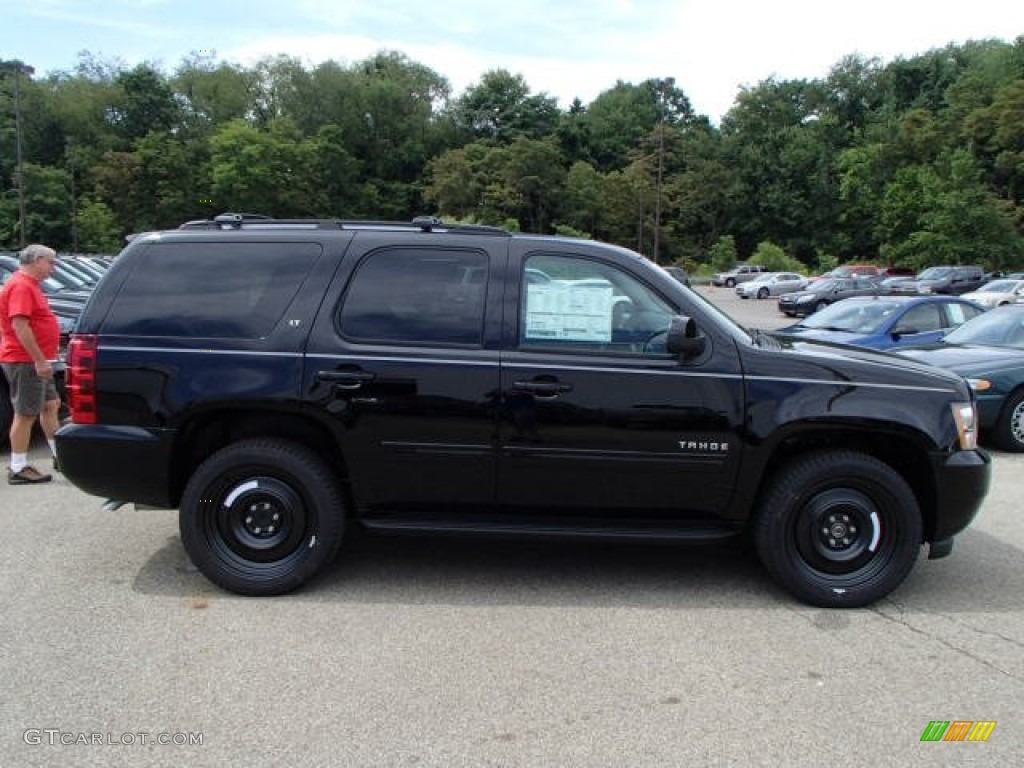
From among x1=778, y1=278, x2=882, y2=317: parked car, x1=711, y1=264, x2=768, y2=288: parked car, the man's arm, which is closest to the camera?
the man's arm

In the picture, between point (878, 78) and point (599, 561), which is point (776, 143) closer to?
point (878, 78)

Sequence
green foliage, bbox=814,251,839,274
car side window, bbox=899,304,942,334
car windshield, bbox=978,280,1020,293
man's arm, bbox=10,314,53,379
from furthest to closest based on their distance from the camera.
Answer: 1. green foliage, bbox=814,251,839,274
2. car windshield, bbox=978,280,1020,293
3. car side window, bbox=899,304,942,334
4. man's arm, bbox=10,314,53,379

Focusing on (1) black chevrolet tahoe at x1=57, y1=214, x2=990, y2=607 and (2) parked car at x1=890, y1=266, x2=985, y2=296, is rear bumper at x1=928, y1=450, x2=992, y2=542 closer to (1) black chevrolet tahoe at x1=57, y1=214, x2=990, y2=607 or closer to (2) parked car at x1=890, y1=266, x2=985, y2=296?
(1) black chevrolet tahoe at x1=57, y1=214, x2=990, y2=607

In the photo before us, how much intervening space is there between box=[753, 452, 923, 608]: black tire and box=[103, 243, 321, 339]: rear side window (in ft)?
9.10

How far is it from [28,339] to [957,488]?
20.9 ft

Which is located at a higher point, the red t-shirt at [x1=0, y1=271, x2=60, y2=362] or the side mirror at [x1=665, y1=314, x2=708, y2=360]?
the side mirror at [x1=665, y1=314, x2=708, y2=360]

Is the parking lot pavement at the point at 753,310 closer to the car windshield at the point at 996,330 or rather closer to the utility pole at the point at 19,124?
the car windshield at the point at 996,330

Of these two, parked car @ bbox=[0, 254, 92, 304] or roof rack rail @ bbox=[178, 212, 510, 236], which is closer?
roof rack rail @ bbox=[178, 212, 510, 236]

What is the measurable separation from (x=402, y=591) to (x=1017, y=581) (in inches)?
135

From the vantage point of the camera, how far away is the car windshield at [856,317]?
38.4 feet

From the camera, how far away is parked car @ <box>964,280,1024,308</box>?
31844mm

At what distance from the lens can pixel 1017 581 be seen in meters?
4.74

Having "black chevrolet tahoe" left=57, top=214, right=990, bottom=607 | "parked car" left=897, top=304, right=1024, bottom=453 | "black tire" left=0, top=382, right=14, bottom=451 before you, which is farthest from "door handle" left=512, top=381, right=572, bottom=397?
"black tire" left=0, top=382, right=14, bottom=451

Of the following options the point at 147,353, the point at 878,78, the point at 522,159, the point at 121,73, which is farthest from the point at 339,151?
the point at 147,353
